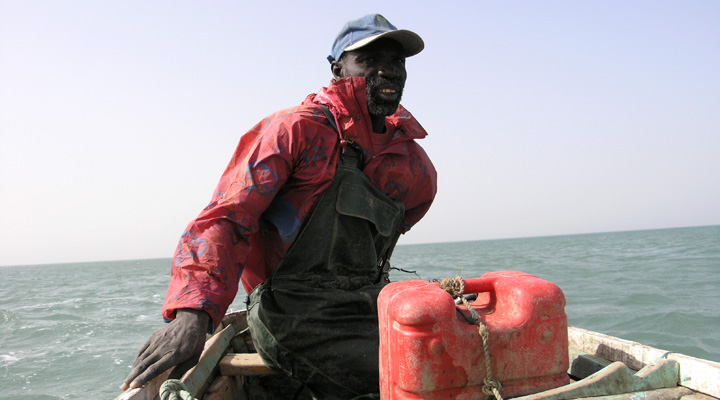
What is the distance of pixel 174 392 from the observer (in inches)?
56.9

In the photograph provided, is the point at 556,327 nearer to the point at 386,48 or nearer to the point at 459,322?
the point at 459,322

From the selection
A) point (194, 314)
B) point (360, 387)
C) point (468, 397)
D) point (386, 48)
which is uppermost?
point (386, 48)

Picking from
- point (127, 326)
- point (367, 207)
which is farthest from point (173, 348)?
point (127, 326)

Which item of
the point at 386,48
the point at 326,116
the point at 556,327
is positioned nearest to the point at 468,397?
the point at 556,327

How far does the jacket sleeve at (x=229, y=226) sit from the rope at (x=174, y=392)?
237 mm

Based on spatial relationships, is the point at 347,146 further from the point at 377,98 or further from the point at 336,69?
the point at 336,69

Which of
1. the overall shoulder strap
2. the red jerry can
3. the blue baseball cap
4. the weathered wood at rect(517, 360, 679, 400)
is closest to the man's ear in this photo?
the blue baseball cap

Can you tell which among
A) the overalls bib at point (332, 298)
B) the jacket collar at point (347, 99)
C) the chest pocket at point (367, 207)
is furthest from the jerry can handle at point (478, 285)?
the jacket collar at point (347, 99)

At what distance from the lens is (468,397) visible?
1.37m

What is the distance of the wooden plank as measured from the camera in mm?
1615

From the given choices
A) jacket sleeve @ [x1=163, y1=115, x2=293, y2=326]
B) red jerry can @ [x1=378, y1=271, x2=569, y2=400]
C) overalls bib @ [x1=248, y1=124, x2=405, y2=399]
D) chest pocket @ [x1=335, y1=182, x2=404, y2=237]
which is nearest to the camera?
red jerry can @ [x1=378, y1=271, x2=569, y2=400]

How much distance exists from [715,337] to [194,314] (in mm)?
8829

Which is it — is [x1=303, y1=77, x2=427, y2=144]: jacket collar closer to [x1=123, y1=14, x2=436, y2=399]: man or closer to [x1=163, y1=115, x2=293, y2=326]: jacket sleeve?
[x1=123, y1=14, x2=436, y2=399]: man

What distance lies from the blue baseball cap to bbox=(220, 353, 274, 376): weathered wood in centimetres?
153
